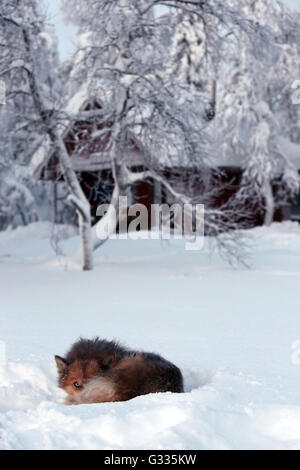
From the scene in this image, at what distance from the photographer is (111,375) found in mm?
3834

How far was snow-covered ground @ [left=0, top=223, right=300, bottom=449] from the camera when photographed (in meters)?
3.05

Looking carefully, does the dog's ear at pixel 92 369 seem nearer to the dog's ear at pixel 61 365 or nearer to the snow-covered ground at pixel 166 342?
the dog's ear at pixel 61 365

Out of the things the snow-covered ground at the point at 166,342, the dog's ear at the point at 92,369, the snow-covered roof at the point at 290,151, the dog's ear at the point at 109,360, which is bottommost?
the snow-covered ground at the point at 166,342

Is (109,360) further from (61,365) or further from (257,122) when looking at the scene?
(257,122)

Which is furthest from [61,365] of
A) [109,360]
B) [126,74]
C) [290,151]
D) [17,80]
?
[290,151]

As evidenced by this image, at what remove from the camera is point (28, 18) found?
432 inches

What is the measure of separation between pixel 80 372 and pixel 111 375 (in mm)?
265

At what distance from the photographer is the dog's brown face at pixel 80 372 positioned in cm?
394

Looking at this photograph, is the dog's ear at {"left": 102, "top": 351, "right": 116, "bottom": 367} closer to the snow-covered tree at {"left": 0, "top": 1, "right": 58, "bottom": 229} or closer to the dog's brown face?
the dog's brown face

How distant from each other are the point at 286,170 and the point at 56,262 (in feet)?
44.5

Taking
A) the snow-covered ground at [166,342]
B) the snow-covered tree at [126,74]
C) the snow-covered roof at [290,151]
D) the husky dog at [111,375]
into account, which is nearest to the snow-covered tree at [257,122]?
the snow-covered roof at [290,151]

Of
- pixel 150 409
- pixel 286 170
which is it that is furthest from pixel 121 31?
pixel 286 170

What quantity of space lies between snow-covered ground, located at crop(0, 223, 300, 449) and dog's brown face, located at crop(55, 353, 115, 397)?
0.34 m

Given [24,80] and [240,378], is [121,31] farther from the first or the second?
[240,378]
